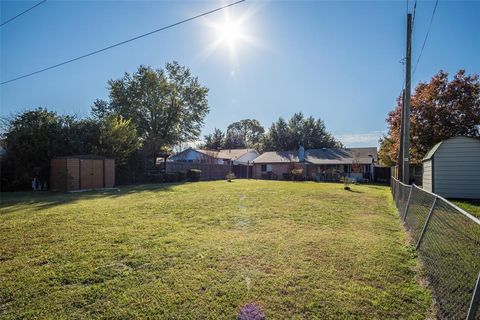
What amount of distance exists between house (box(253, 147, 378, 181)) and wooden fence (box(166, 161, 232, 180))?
16.5 feet

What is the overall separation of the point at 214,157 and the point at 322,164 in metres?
14.7

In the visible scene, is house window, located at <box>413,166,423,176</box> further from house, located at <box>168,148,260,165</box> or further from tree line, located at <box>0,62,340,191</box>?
tree line, located at <box>0,62,340,191</box>

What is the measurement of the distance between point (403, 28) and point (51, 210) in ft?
44.7

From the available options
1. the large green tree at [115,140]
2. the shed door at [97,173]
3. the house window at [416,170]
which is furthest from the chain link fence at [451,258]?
the large green tree at [115,140]

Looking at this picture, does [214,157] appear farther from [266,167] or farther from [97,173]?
[97,173]

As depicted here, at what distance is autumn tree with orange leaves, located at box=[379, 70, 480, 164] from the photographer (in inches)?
633

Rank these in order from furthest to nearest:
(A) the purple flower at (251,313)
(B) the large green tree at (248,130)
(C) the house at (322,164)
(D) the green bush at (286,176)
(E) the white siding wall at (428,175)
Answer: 1. (B) the large green tree at (248,130)
2. (D) the green bush at (286,176)
3. (C) the house at (322,164)
4. (E) the white siding wall at (428,175)
5. (A) the purple flower at (251,313)

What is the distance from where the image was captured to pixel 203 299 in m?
2.90

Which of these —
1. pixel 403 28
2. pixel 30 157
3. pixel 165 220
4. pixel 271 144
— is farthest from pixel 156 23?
pixel 271 144

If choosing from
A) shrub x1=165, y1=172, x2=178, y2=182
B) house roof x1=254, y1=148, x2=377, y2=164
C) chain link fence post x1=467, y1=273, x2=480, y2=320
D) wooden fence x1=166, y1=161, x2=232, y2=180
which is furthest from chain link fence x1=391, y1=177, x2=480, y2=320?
house roof x1=254, y1=148, x2=377, y2=164

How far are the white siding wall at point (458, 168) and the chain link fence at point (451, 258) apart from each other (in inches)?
342

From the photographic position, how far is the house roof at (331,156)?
29.7 m

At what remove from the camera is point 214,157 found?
36781 millimetres

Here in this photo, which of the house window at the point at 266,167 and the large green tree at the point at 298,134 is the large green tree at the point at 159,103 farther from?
the large green tree at the point at 298,134
